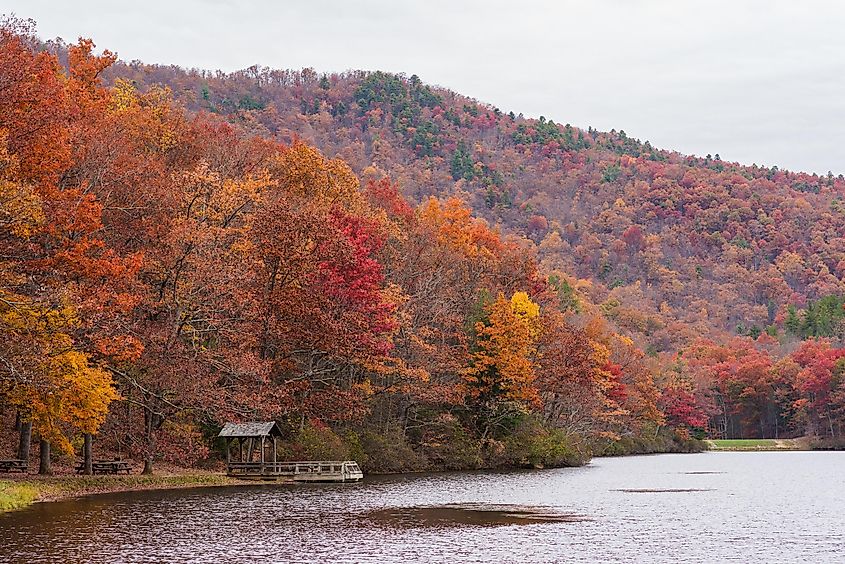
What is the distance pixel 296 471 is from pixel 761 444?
8910 centimetres

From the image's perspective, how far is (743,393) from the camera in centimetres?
13112

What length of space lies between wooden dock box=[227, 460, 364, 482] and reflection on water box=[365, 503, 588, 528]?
16588 millimetres

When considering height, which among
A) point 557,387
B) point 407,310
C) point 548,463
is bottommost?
point 548,463

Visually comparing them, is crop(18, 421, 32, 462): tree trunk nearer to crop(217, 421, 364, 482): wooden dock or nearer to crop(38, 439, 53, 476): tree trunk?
crop(38, 439, 53, 476): tree trunk

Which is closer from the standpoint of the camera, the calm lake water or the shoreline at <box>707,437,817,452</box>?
the calm lake water

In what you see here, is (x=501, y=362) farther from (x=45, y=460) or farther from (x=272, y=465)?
(x=45, y=460)

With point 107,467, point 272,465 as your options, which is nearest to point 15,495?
point 107,467

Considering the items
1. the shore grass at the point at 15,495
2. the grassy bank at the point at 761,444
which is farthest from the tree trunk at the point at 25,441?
the grassy bank at the point at 761,444

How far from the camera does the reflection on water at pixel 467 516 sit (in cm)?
3400

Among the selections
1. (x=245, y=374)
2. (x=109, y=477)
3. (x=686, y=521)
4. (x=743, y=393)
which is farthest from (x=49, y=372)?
(x=743, y=393)

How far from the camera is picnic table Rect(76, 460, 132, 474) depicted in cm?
4775

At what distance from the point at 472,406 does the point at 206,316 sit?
25.4 metres

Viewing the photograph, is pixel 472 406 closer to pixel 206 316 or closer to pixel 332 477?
pixel 332 477

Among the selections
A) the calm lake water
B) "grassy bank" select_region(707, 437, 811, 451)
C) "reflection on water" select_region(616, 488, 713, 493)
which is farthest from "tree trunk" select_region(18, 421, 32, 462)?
"grassy bank" select_region(707, 437, 811, 451)
